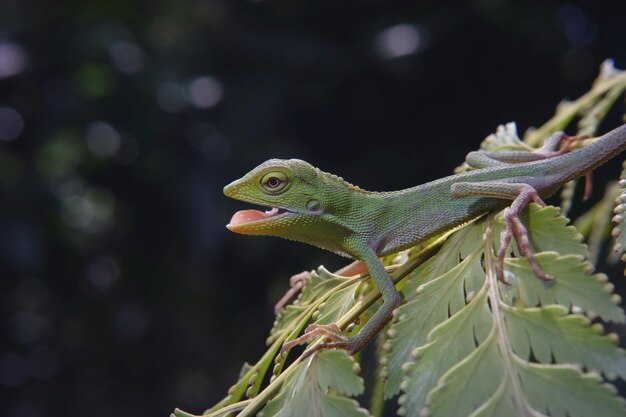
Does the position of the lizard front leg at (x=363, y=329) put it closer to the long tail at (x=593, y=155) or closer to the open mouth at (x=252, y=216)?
the open mouth at (x=252, y=216)

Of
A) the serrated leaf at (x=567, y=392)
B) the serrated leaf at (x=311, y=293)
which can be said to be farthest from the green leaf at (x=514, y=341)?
the serrated leaf at (x=311, y=293)

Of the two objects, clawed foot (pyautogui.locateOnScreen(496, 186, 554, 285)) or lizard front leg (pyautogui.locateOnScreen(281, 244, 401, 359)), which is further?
lizard front leg (pyautogui.locateOnScreen(281, 244, 401, 359))

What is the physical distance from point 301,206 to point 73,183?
370 cm

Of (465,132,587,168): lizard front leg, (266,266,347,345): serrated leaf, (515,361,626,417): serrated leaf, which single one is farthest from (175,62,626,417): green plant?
(465,132,587,168): lizard front leg

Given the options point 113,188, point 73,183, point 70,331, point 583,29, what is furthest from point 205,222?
point 583,29

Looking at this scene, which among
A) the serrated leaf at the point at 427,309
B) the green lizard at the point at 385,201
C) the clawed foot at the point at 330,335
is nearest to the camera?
the serrated leaf at the point at 427,309

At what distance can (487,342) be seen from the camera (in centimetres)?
126

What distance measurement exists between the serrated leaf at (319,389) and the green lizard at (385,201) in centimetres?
10

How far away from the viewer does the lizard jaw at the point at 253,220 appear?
1.92m

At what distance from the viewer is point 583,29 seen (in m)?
4.45

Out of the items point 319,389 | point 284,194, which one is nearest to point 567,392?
point 319,389

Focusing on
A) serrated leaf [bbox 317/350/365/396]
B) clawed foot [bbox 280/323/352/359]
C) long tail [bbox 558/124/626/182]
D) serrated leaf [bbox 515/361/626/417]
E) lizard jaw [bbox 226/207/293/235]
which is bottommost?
serrated leaf [bbox 515/361/626/417]

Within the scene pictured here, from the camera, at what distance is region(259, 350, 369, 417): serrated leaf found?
4.39 feet

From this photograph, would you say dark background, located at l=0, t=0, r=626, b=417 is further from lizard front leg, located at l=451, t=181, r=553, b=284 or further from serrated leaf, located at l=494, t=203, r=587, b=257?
serrated leaf, located at l=494, t=203, r=587, b=257
